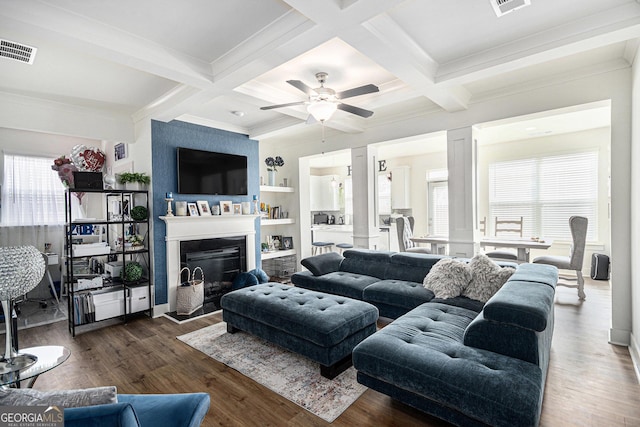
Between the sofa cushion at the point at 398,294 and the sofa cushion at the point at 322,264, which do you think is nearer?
the sofa cushion at the point at 398,294

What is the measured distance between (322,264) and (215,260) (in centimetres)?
169

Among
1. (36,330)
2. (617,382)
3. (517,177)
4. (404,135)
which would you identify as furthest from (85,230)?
(517,177)

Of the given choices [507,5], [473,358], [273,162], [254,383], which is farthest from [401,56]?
[273,162]

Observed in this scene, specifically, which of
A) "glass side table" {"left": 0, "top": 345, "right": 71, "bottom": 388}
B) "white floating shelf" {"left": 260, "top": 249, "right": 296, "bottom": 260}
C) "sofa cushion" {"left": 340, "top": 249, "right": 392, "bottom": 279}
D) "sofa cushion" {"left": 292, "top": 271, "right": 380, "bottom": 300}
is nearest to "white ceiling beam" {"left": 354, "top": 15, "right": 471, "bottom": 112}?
"sofa cushion" {"left": 340, "top": 249, "right": 392, "bottom": 279}

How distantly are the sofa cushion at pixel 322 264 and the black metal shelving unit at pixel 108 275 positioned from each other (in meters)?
2.10

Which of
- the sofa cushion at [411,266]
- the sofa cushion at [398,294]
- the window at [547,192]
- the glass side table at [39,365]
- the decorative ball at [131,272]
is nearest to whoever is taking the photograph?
the glass side table at [39,365]

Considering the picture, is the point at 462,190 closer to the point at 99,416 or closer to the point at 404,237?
the point at 404,237

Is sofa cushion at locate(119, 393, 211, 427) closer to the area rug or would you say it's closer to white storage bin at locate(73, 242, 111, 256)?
the area rug

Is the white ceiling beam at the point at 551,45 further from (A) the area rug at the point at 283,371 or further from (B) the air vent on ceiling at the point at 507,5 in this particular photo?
(A) the area rug at the point at 283,371

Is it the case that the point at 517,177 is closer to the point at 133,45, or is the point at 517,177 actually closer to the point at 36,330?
the point at 133,45

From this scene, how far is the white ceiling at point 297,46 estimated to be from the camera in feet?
7.00

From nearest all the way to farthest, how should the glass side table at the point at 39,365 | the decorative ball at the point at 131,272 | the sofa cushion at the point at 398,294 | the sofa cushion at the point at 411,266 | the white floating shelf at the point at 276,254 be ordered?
1. the glass side table at the point at 39,365
2. the sofa cushion at the point at 398,294
3. the sofa cushion at the point at 411,266
4. the decorative ball at the point at 131,272
5. the white floating shelf at the point at 276,254

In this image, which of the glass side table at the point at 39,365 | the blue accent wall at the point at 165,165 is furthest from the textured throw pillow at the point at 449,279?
the blue accent wall at the point at 165,165

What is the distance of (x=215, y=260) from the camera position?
4.83 meters
